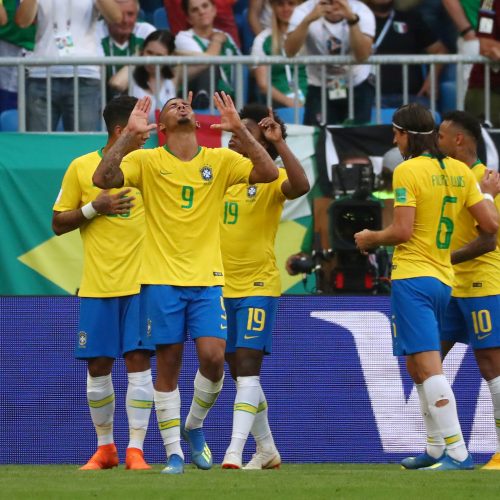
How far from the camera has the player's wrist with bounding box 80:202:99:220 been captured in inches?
393

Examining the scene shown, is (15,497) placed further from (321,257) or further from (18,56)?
(18,56)

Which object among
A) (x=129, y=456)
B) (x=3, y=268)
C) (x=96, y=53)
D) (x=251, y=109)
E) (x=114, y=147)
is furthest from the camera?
(x=96, y=53)

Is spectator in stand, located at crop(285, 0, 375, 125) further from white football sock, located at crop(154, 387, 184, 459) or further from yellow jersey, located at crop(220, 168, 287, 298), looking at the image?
white football sock, located at crop(154, 387, 184, 459)

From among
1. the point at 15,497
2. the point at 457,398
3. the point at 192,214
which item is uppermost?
the point at 192,214

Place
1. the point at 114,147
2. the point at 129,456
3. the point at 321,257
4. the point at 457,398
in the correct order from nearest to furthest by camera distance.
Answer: the point at 114,147, the point at 129,456, the point at 457,398, the point at 321,257

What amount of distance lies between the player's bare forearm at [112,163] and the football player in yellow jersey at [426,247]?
1612mm

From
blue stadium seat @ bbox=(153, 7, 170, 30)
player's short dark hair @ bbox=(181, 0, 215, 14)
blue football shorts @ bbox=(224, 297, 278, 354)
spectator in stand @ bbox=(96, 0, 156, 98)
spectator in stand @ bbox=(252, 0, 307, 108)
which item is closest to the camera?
blue football shorts @ bbox=(224, 297, 278, 354)

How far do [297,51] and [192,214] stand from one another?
17.7ft

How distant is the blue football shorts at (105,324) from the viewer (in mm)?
10141

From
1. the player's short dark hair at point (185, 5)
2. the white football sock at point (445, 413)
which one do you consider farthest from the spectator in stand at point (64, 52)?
the white football sock at point (445, 413)

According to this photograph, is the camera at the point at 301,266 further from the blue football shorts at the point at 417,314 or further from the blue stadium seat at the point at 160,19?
the blue stadium seat at the point at 160,19

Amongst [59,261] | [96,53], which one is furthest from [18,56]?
[59,261]

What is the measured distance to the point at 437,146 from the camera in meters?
9.53

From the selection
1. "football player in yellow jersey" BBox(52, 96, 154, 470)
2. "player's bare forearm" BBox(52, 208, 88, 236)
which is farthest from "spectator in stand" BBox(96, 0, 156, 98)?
"player's bare forearm" BBox(52, 208, 88, 236)
